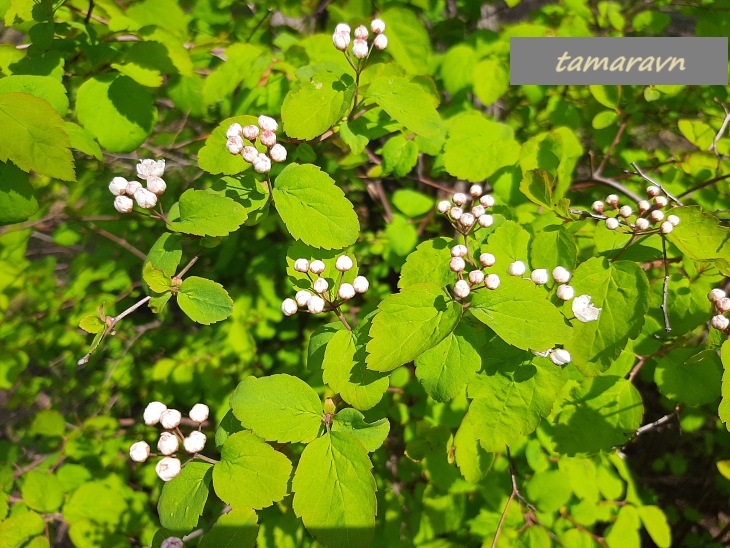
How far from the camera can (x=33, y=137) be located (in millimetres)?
1229

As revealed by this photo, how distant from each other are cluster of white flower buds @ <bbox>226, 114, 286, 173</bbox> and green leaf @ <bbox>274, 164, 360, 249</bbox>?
72 mm

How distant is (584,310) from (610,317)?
0.33ft

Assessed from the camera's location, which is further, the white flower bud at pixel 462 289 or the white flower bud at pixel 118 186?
the white flower bud at pixel 118 186

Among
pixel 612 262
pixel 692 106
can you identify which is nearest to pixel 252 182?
pixel 612 262

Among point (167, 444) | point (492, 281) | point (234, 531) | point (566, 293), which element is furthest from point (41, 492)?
point (566, 293)

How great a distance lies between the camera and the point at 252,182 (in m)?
1.29

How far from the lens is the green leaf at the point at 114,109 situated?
1.60 meters

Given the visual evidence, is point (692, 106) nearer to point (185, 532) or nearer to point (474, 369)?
point (474, 369)

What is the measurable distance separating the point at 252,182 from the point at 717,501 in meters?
3.92

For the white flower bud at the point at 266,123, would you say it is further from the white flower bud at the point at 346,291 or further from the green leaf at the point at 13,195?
the green leaf at the point at 13,195

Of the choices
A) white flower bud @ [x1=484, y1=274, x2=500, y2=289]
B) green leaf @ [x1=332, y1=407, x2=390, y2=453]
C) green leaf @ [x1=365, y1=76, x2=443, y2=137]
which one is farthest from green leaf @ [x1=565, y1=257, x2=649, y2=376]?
green leaf @ [x1=365, y1=76, x2=443, y2=137]

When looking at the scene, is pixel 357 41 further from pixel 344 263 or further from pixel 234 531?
pixel 234 531

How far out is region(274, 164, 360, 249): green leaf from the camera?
1.23m

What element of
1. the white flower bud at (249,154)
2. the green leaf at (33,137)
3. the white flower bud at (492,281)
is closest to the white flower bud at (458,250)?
the white flower bud at (492,281)
